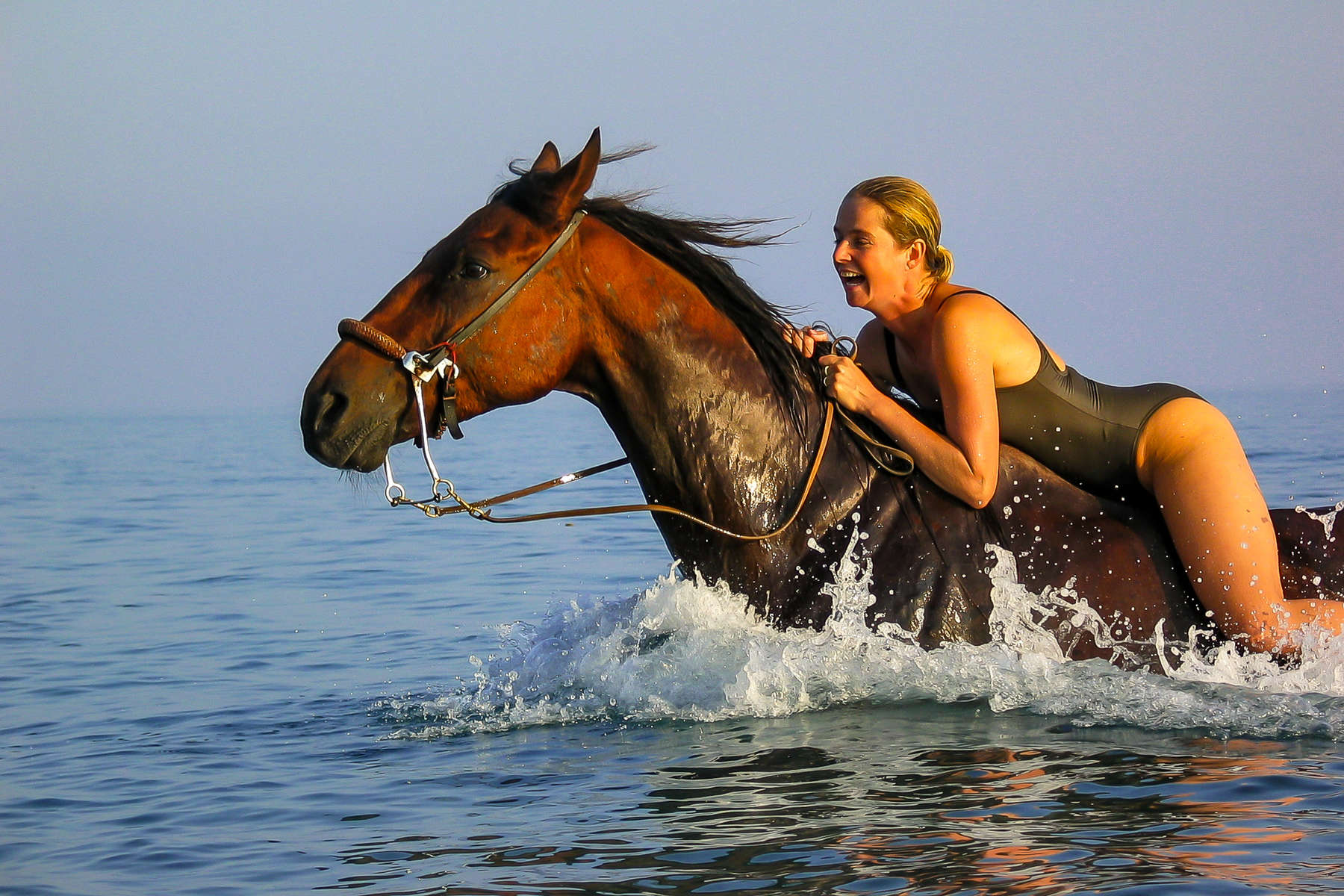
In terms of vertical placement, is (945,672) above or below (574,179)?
below

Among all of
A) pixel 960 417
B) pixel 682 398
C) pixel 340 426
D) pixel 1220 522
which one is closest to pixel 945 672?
pixel 960 417

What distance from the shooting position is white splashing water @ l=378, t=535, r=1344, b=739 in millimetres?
4590

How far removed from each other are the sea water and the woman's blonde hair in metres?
1.00

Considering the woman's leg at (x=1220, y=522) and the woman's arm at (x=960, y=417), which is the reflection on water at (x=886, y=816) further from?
the woman's arm at (x=960, y=417)

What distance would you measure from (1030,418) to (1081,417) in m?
0.16

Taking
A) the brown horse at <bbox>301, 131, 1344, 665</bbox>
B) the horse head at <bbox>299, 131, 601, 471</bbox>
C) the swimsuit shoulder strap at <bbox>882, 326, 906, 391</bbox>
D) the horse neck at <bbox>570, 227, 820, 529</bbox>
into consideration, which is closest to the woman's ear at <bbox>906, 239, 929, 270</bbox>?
the swimsuit shoulder strap at <bbox>882, 326, 906, 391</bbox>

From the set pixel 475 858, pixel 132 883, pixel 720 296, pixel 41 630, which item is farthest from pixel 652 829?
pixel 41 630

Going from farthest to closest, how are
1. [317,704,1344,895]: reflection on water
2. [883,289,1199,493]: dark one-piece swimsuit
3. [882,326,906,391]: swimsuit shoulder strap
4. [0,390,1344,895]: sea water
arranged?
1. [882,326,906,391]: swimsuit shoulder strap
2. [883,289,1199,493]: dark one-piece swimsuit
3. [0,390,1344,895]: sea water
4. [317,704,1344,895]: reflection on water

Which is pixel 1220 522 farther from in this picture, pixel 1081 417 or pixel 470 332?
pixel 470 332

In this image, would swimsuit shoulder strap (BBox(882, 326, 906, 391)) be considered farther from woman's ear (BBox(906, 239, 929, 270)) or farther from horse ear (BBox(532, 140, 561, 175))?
horse ear (BBox(532, 140, 561, 175))

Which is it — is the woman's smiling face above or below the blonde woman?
above

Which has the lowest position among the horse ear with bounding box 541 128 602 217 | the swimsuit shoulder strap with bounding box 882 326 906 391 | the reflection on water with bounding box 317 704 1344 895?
the reflection on water with bounding box 317 704 1344 895

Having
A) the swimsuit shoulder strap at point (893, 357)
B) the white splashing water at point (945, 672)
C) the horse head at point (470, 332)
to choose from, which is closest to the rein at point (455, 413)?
the horse head at point (470, 332)

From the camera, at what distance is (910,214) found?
4758mm
